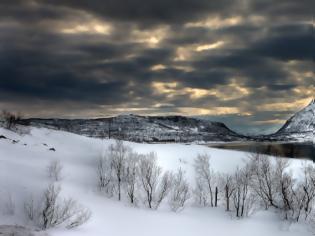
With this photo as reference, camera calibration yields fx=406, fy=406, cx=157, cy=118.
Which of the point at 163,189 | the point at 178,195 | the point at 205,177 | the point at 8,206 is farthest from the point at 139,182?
the point at 8,206

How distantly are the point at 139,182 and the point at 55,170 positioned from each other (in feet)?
57.3

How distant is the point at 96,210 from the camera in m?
64.2

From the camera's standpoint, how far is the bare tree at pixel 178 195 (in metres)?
73.0

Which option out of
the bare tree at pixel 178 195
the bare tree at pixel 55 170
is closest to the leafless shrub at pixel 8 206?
the bare tree at pixel 55 170

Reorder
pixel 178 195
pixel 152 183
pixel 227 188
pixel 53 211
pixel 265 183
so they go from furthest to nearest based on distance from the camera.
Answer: pixel 152 183 → pixel 265 183 → pixel 178 195 → pixel 227 188 → pixel 53 211

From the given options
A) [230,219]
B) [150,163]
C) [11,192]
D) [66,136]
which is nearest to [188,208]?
[230,219]

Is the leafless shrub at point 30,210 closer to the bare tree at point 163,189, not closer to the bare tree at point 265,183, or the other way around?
the bare tree at point 163,189

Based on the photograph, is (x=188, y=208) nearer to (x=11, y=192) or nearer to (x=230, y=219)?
(x=230, y=219)

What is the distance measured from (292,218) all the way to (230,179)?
1539cm

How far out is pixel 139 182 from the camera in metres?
80.9

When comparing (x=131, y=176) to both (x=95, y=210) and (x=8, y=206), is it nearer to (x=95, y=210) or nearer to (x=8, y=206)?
(x=95, y=210)

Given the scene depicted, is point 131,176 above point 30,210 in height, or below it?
above

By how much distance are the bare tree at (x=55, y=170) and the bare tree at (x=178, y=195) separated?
20702mm

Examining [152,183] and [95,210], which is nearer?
[95,210]
